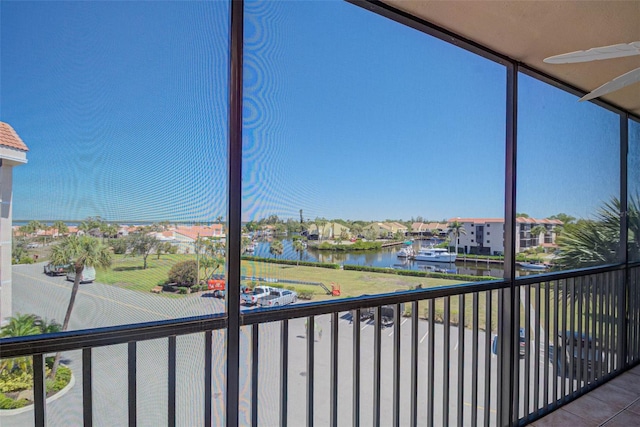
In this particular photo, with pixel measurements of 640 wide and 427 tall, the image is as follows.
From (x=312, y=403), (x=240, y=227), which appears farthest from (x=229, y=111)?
(x=312, y=403)

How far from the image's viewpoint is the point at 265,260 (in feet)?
4.57

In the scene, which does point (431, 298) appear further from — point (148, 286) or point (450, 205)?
point (148, 286)

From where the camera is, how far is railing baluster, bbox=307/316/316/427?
1.54 metres

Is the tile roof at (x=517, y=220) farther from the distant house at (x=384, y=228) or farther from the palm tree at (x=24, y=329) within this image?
the palm tree at (x=24, y=329)

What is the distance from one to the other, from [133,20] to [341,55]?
0.85 meters

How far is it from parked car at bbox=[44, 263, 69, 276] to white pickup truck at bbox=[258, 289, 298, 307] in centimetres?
66

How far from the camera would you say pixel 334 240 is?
60.8 inches

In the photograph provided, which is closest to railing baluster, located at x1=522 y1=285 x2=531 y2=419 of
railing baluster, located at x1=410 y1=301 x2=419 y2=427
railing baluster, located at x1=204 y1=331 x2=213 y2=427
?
railing baluster, located at x1=410 y1=301 x2=419 y2=427

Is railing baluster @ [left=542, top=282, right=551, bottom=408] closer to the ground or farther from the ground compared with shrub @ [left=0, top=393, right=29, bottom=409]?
closer to the ground

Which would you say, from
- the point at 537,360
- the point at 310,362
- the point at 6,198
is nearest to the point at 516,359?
the point at 537,360

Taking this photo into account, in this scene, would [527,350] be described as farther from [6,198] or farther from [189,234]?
[6,198]

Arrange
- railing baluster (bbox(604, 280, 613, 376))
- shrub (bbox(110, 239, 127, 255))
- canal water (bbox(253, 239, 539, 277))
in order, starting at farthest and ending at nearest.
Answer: railing baluster (bbox(604, 280, 613, 376)), canal water (bbox(253, 239, 539, 277)), shrub (bbox(110, 239, 127, 255))

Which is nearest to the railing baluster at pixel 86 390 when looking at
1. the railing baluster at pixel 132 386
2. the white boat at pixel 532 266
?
the railing baluster at pixel 132 386

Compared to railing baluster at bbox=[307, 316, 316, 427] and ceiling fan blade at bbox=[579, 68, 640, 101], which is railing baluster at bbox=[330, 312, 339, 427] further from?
ceiling fan blade at bbox=[579, 68, 640, 101]
